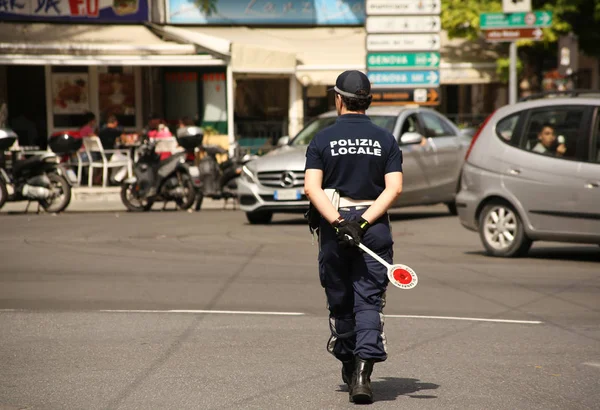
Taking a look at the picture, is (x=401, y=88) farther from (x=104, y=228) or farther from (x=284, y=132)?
(x=104, y=228)

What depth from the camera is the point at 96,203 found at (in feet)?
74.4

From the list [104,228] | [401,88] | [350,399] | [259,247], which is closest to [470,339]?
[350,399]

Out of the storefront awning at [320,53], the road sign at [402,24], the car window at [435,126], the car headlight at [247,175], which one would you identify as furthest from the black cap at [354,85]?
the storefront awning at [320,53]

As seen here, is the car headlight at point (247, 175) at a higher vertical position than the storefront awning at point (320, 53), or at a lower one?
lower

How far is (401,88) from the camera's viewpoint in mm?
25109

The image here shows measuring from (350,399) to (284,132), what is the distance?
2144 cm

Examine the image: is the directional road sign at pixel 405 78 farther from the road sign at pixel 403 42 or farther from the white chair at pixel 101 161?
the white chair at pixel 101 161

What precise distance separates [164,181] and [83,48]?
5836 millimetres

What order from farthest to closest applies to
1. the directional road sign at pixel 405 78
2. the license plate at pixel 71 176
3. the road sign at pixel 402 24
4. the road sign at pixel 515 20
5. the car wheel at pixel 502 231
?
the directional road sign at pixel 405 78 → the road sign at pixel 402 24 → the license plate at pixel 71 176 → the road sign at pixel 515 20 → the car wheel at pixel 502 231

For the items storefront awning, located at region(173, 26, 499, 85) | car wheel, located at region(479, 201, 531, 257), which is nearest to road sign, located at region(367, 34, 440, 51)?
storefront awning, located at region(173, 26, 499, 85)

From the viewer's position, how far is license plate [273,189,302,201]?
16.7 meters

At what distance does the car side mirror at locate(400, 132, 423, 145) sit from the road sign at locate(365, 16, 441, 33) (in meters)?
7.57

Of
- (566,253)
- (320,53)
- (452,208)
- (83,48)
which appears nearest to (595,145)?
(566,253)

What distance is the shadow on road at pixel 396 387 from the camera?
20.9ft
